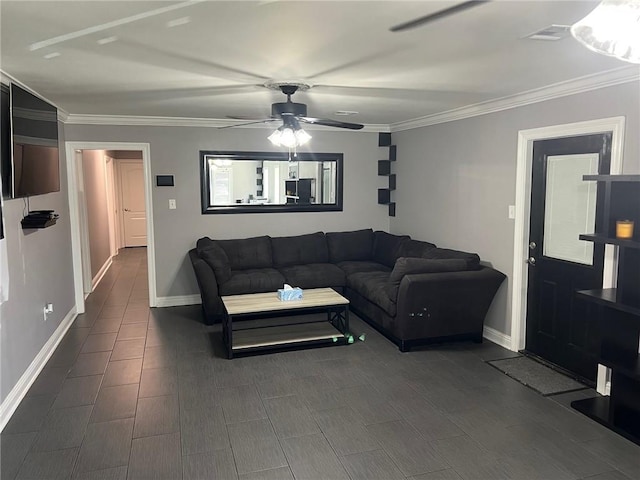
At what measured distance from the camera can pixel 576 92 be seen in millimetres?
3613

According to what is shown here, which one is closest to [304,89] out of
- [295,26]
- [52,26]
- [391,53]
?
[391,53]

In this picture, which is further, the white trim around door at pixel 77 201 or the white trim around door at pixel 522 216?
the white trim around door at pixel 77 201

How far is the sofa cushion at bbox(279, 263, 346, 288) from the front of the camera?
17.9ft

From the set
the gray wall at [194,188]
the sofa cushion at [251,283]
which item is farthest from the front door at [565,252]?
the gray wall at [194,188]

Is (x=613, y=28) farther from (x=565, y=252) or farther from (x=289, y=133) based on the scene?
(x=565, y=252)

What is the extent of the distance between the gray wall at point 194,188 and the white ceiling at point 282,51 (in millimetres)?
1262

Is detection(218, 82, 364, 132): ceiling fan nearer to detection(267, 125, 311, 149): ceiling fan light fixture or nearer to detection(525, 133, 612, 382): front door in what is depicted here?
detection(267, 125, 311, 149): ceiling fan light fixture

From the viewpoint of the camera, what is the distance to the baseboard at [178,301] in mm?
5910

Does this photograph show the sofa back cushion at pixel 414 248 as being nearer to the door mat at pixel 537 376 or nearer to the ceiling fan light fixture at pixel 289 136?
the door mat at pixel 537 376

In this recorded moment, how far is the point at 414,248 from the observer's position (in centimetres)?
561

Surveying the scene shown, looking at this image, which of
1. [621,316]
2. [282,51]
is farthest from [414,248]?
[282,51]

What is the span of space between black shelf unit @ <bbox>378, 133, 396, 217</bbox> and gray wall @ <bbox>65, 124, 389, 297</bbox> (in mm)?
96

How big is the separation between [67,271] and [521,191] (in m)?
4.66

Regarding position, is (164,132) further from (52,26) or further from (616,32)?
(616,32)
